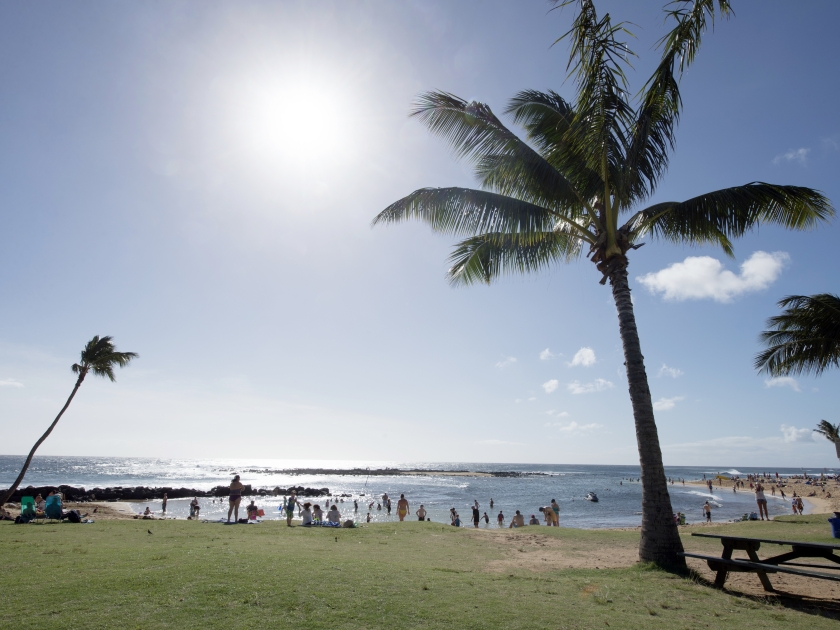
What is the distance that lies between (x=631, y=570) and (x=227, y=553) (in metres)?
7.06

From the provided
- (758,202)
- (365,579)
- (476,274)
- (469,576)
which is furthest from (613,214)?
(365,579)

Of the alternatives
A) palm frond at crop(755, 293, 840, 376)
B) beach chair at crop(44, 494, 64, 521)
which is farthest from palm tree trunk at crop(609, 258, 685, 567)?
beach chair at crop(44, 494, 64, 521)

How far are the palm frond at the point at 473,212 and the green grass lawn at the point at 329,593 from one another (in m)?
6.74

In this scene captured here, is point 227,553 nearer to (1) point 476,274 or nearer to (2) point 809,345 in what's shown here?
(1) point 476,274

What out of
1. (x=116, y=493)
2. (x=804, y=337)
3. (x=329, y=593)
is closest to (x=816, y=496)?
(x=804, y=337)

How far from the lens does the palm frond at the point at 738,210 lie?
30.3ft

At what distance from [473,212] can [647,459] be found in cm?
602

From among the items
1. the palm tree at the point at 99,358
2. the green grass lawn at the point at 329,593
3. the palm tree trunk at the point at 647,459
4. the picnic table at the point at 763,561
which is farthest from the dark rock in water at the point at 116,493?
the picnic table at the point at 763,561

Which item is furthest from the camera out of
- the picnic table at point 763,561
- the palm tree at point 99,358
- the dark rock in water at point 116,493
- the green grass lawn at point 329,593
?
the dark rock in water at point 116,493

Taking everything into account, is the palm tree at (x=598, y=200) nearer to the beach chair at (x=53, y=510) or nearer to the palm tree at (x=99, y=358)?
the beach chair at (x=53, y=510)

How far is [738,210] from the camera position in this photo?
9445 mm

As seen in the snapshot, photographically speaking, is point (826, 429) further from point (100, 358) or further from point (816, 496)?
point (100, 358)

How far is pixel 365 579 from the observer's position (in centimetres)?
688

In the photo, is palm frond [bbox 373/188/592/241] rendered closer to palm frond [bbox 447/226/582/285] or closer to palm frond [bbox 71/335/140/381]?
palm frond [bbox 447/226/582/285]
